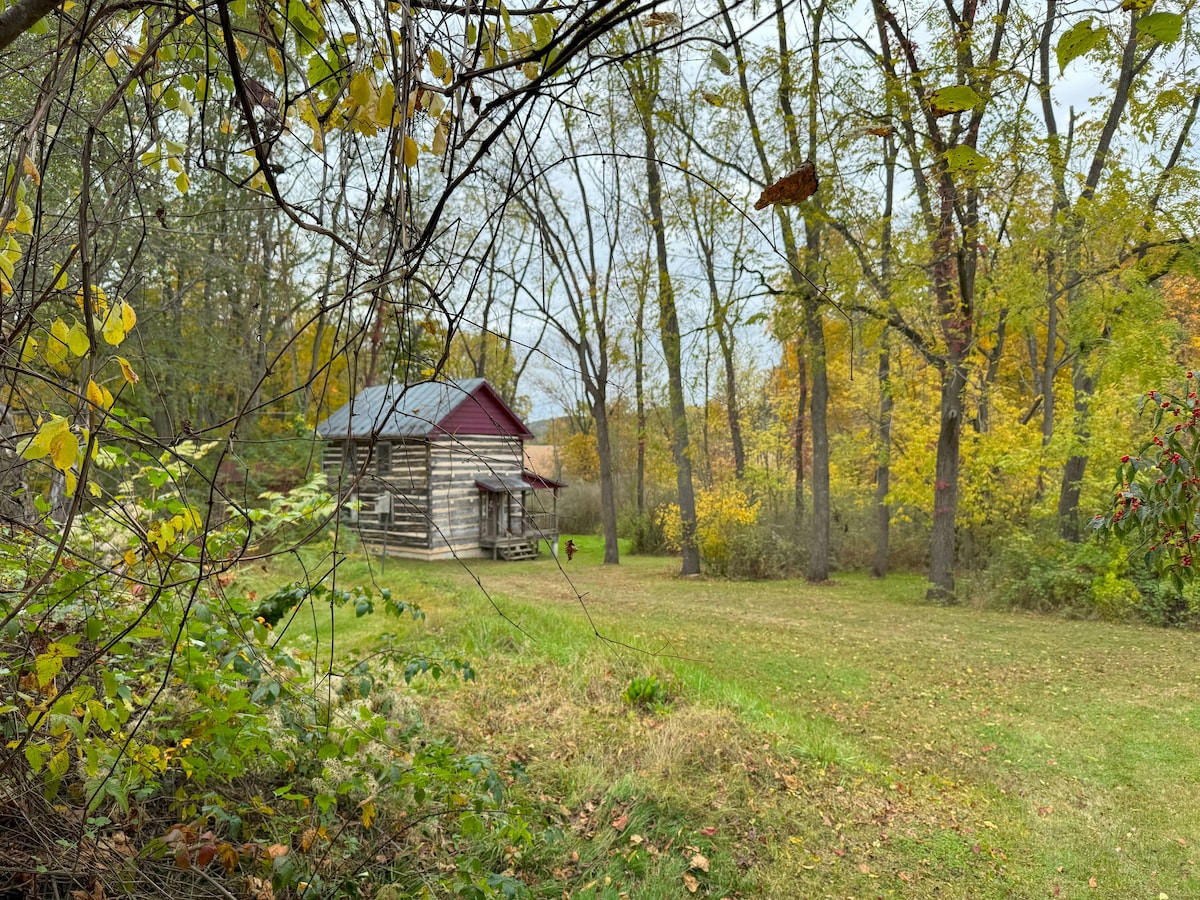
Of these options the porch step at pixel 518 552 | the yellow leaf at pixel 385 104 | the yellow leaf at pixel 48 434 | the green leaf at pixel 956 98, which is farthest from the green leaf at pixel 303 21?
the porch step at pixel 518 552

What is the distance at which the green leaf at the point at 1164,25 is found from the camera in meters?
0.98

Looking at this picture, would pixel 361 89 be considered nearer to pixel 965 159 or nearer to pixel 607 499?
pixel 965 159

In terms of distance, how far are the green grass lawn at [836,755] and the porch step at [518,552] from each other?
9.52 m

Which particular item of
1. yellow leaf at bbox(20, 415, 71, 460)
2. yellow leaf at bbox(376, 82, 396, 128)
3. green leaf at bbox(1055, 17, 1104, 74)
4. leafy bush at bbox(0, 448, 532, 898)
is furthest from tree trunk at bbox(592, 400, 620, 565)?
yellow leaf at bbox(20, 415, 71, 460)

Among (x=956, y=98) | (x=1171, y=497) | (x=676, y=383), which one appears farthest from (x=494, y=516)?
(x=956, y=98)

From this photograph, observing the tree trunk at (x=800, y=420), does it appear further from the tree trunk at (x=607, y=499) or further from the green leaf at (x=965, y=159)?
the green leaf at (x=965, y=159)

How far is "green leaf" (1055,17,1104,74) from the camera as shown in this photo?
104 centimetres

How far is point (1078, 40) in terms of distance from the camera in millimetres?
1057

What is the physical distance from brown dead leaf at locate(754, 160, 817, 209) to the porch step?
16.0 metres

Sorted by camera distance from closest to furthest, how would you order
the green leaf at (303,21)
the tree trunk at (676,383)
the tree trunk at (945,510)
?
the green leaf at (303,21), the tree trunk at (945,510), the tree trunk at (676,383)

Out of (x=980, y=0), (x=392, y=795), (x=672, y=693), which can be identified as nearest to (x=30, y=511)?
(x=392, y=795)

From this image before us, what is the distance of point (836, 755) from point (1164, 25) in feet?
13.5

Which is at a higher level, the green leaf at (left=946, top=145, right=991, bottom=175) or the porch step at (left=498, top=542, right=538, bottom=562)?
the green leaf at (left=946, top=145, right=991, bottom=175)

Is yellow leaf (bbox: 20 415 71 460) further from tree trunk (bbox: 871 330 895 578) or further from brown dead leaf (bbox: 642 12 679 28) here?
tree trunk (bbox: 871 330 895 578)
